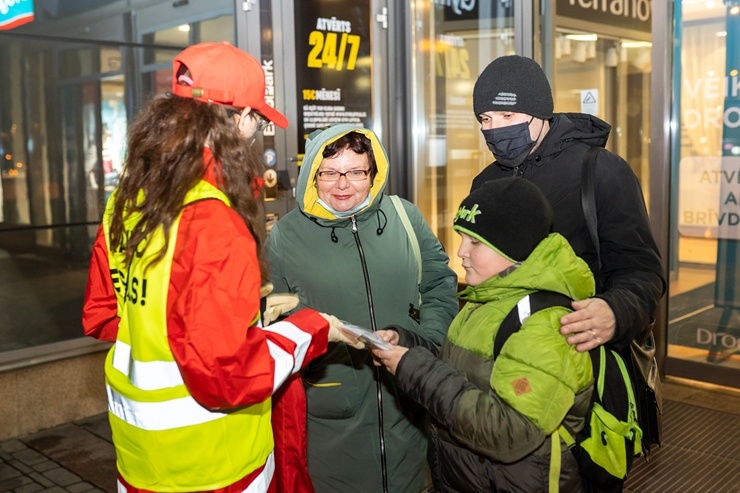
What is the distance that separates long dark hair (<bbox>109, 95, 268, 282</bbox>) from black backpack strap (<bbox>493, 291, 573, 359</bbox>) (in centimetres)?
57

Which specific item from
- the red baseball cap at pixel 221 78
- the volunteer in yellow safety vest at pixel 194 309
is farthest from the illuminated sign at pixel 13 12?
the volunteer in yellow safety vest at pixel 194 309

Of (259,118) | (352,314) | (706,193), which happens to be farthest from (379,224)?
(706,193)

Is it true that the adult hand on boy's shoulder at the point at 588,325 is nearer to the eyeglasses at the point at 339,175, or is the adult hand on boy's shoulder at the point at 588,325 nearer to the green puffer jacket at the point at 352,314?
the green puffer jacket at the point at 352,314

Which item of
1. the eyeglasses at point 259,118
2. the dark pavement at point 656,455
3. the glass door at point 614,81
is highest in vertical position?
the glass door at point 614,81

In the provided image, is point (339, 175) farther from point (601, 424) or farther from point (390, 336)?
point (601, 424)

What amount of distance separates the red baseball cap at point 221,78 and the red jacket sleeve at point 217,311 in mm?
349

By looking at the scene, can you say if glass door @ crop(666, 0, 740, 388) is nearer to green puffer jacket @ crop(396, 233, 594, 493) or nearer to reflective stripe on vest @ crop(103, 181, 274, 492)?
green puffer jacket @ crop(396, 233, 594, 493)

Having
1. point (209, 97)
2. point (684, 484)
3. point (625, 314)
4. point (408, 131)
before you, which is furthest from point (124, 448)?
point (408, 131)

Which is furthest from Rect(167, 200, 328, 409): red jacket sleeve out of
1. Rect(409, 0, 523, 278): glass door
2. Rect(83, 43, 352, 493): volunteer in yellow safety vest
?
Rect(409, 0, 523, 278): glass door

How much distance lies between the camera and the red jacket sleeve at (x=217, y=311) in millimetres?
1572

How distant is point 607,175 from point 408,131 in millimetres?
4815

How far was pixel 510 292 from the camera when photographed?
75.0 inches

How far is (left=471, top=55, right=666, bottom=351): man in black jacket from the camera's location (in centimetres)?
207

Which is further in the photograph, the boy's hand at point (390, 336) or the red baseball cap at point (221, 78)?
the boy's hand at point (390, 336)
